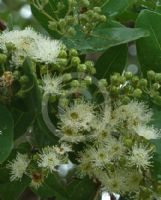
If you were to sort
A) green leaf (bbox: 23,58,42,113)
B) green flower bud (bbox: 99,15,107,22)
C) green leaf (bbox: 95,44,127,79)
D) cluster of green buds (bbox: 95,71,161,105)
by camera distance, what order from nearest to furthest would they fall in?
green leaf (bbox: 23,58,42,113) → cluster of green buds (bbox: 95,71,161,105) → green flower bud (bbox: 99,15,107,22) → green leaf (bbox: 95,44,127,79)

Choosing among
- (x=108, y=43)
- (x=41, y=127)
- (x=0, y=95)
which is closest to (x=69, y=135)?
(x=41, y=127)

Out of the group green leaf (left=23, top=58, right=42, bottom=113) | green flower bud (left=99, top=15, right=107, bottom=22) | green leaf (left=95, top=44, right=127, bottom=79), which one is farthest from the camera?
green leaf (left=95, top=44, right=127, bottom=79)

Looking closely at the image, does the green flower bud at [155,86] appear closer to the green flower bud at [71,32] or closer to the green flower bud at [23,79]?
the green flower bud at [71,32]

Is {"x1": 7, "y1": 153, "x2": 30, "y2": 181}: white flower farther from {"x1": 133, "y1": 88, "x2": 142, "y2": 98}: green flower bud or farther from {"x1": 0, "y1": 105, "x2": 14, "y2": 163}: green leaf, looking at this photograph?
{"x1": 133, "y1": 88, "x2": 142, "y2": 98}: green flower bud

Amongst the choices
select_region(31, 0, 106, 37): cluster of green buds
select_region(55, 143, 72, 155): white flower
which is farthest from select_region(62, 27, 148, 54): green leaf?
select_region(55, 143, 72, 155): white flower

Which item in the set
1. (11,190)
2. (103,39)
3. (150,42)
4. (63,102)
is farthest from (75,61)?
(11,190)

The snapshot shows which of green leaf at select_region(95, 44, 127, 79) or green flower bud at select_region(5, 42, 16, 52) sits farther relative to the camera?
green leaf at select_region(95, 44, 127, 79)

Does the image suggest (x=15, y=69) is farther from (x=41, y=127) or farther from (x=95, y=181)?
(x=95, y=181)

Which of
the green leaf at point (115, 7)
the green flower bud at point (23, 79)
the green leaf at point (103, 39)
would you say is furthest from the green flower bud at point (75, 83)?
the green leaf at point (115, 7)
